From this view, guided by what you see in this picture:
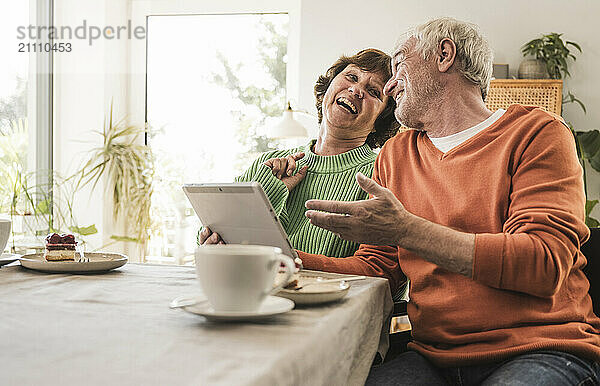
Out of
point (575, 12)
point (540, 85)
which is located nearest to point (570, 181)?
point (540, 85)

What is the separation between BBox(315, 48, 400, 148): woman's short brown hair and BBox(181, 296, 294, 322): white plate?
3.84 ft

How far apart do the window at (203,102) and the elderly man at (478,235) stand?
2.92 m

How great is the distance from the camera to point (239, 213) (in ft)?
3.98

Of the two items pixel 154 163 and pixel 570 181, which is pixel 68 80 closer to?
pixel 154 163

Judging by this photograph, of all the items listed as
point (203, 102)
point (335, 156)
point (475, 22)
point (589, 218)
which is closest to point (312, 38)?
point (203, 102)

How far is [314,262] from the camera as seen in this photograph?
1367 millimetres

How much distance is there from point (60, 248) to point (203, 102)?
3312 mm

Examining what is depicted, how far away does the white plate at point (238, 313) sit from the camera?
75 centimetres

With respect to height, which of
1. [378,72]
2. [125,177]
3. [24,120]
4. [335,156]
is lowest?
[125,177]

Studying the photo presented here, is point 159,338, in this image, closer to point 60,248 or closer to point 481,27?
point 60,248

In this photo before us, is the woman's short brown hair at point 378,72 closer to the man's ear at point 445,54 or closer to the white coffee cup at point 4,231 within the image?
the man's ear at point 445,54

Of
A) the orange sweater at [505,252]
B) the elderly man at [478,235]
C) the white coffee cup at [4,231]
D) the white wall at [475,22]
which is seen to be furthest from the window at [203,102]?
the white coffee cup at [4,231]

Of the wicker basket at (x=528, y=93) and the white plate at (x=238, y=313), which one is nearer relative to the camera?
the white plate at (x=238, y=313)

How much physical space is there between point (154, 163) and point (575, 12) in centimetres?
299
